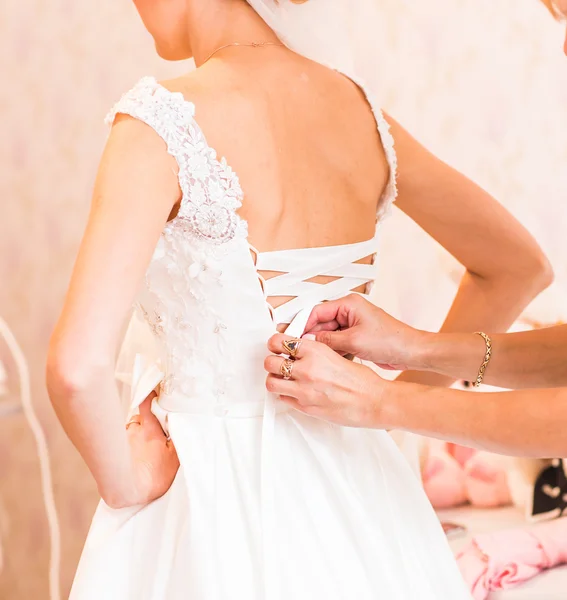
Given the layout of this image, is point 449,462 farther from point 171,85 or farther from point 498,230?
point 171,85

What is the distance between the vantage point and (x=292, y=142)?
3.59ft

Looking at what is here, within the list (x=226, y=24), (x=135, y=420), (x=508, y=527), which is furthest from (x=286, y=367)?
(x=508, y=527)

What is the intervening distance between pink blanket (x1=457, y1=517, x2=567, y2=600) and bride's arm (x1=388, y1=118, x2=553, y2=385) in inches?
21.8

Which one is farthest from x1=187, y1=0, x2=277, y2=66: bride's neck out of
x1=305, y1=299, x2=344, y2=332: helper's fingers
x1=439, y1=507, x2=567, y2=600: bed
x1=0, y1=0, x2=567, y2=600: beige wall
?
x1=439, y1=507, x2=567, y2=600: bed

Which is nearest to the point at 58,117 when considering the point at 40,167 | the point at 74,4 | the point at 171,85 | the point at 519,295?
the point at 40,167

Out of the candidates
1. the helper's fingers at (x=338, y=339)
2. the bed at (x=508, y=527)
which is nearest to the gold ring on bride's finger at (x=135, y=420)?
the helper's fingers at (x=338, y=339)

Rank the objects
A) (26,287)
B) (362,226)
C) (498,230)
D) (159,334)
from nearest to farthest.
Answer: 1. (159,334)
2. (362,226)
3. (498,230)
4. (26,287)

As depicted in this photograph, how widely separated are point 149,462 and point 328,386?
0.27m

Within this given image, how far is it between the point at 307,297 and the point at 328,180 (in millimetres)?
180

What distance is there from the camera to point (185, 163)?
94cm

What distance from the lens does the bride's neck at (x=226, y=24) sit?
3.75 ft

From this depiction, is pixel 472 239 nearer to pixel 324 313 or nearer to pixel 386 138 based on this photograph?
pixel 386 138

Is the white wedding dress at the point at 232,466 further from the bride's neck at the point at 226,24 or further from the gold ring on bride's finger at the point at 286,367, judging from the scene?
the bride's neck at the point at 226,24

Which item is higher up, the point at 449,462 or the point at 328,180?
the point at 328,180
